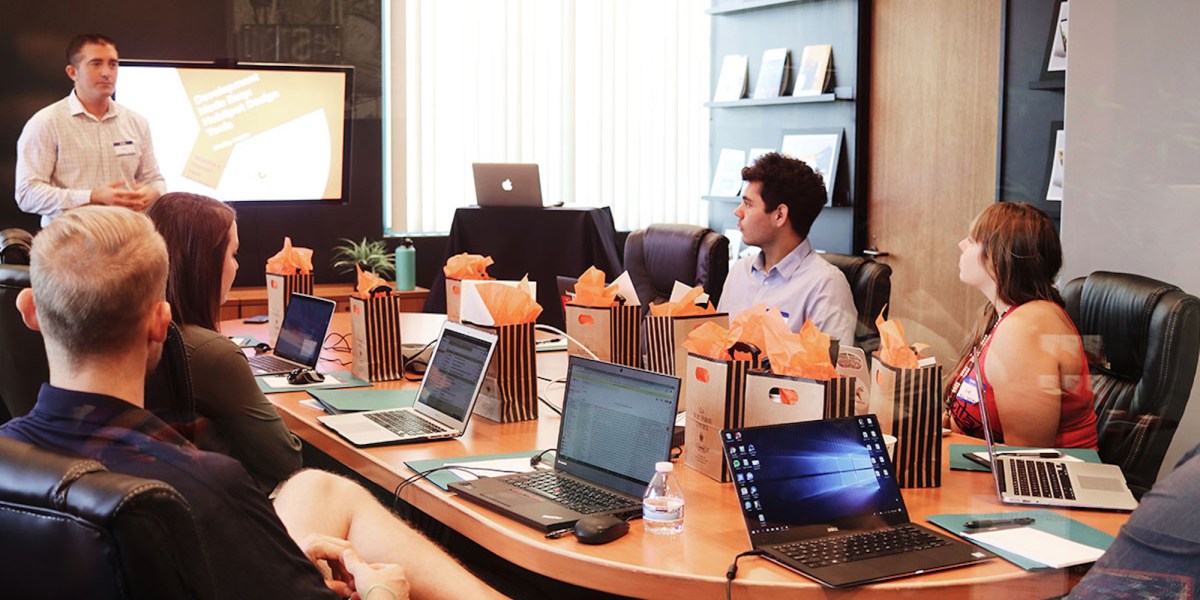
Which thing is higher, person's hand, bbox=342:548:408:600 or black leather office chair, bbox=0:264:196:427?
black leather office chair, bbox=0:264:196:427

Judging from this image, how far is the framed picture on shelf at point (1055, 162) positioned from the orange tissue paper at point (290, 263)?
2.61 m

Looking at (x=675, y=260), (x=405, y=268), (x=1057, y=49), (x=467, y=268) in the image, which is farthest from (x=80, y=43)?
(x=1057, y=49)

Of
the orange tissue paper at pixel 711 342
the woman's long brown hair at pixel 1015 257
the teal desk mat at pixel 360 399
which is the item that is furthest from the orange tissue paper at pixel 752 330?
the teal desk mat at pixel 360 399

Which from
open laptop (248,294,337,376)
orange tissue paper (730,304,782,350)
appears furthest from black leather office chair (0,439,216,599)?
open laptop (248,294,337,376)

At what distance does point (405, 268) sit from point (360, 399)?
3.09 m

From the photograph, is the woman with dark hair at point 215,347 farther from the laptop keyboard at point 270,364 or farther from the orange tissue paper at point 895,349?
the orange tissue paper at point 895,349

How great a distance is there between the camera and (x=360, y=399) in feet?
9.39

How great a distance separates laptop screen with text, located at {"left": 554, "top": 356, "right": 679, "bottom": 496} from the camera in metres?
2.02

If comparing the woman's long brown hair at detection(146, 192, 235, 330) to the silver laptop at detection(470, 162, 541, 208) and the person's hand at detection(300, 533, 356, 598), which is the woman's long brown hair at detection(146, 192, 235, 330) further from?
the silver laptop at detection(470, 162, 541, 208)

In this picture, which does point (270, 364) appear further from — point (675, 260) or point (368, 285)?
point (675, 260)

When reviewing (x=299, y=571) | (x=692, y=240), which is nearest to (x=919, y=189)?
(x=692, y=240)

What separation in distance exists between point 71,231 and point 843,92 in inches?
188

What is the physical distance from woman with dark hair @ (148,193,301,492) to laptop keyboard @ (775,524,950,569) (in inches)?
45.1

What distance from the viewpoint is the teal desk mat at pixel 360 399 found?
2.77 metres
